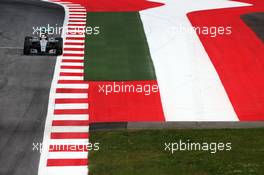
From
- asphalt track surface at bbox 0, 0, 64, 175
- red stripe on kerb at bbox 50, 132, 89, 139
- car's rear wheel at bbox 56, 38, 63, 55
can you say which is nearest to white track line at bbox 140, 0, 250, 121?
red stripe on kerb at bbox 50, 132, 89, 139

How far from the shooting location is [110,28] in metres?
41.0

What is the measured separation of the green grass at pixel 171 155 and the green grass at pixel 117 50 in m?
7.27

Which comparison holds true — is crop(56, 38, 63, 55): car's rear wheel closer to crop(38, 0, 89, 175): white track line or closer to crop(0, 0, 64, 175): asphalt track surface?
crop(38, 0, 89, 175): white track line

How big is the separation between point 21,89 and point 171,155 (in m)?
9.99

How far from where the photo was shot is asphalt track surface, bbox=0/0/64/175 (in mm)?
23992

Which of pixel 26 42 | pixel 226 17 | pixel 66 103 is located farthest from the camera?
pixel 226 17

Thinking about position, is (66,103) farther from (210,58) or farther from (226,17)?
(226,17)

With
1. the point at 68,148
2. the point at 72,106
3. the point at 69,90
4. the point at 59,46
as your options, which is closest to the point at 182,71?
the point at 69,90

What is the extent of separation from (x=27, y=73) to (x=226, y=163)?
44.7 ft

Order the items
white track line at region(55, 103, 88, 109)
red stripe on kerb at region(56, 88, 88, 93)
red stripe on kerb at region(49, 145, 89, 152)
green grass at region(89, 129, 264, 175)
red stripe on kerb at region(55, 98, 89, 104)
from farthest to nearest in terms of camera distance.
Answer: red stripe on kerb at region(56, 88, 88, 93) < red stripe on kerb at region(55, 98, 89, 104) < white track line at region(55, 103, 88, 109) < red stripe on kerb at region(49, 145, 89, 152) < green grass at region(89, 129, 264, 175)

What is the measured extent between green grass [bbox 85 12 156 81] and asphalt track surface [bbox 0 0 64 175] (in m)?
2.55

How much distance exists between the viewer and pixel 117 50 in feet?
121

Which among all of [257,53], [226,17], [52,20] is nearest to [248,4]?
[226,17]

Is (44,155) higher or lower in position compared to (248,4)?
higher
